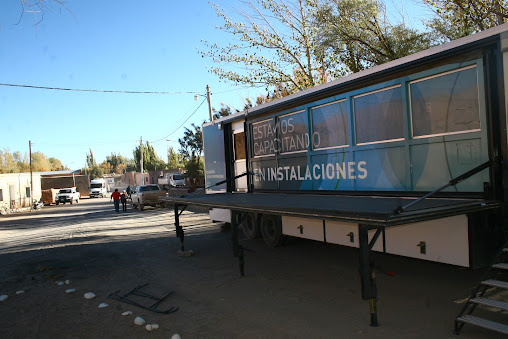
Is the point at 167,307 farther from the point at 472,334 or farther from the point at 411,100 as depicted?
the point at 411,100

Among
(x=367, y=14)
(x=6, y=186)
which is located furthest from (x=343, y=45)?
(x=6, y=186)

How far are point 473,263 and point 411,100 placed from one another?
7.85ft

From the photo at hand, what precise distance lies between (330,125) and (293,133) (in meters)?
1.17

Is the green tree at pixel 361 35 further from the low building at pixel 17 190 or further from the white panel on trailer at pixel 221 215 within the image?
the low building at pixel 17 190

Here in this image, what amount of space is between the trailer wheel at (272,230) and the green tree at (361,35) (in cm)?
823

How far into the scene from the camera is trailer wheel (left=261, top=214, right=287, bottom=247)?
8.49 meters

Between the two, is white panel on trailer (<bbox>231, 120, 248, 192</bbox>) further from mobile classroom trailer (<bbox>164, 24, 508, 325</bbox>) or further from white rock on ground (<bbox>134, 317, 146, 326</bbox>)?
white rock on ground (<bbox>134, 317, 146, 326</bbox>)

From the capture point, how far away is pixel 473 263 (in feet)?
13.9

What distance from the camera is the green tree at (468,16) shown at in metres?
10.8

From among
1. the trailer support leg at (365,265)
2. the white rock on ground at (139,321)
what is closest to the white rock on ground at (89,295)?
the white rock on ground at (139,321)

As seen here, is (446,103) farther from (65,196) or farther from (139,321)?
(65,196)

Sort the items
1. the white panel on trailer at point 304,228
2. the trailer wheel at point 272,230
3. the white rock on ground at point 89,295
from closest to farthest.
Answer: the white rock on ground at point 89,295
the white panel on trailer at point 304,228
the trailer wheel at point 272,230

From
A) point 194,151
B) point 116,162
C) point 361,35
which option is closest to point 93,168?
point 116,162

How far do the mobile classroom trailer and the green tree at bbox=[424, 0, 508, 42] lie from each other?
265 inches
